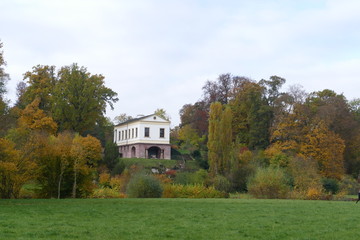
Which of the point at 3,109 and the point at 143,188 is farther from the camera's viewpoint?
the point at 143,188

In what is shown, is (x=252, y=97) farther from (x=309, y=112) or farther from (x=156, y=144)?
(x=156, y=144)

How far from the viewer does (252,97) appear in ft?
193

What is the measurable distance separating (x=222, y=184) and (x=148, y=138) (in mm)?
23369

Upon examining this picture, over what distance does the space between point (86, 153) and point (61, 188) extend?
2654mm

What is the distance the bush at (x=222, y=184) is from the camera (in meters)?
39.4

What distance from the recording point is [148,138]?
201 feet

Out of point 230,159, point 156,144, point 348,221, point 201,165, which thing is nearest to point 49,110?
point 156,144

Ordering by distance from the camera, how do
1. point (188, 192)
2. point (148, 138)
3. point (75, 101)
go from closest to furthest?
1. point (188, 192)
2. point (75, 101)
3. point (148, 138)

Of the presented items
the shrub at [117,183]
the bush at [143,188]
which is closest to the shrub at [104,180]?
the shrub at [117,183]

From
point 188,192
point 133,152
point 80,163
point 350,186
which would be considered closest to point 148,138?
point 133,152

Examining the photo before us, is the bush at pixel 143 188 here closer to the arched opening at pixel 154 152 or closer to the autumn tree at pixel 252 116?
the autumn tree at pixel 252 116

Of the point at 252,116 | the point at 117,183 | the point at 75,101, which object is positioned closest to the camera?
the point at 117,183

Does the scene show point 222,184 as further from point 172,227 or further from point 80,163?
point 172,227

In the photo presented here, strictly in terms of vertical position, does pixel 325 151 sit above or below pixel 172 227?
above
